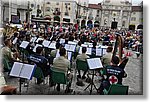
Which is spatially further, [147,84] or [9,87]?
[147,84]

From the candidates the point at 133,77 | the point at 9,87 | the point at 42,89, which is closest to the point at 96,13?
the point at 133,77

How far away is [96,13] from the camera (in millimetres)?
5055

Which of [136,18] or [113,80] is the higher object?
[136,18]

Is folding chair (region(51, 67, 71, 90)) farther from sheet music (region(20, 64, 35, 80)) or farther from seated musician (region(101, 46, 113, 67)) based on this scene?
seated musician (region(101, 46, 113, 67))

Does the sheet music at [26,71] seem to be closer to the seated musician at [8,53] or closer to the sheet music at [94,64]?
the seated musician at [8,53]

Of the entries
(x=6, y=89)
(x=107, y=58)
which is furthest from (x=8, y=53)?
(x=107, y=58)

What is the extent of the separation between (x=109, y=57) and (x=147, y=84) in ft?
3.57

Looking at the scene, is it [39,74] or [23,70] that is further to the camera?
[39,74]

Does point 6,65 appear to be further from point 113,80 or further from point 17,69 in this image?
point 113,80

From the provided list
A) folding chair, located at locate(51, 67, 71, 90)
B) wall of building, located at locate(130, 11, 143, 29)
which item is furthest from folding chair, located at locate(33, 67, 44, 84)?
wall of building, located at locate(130, 11, 143, 29)

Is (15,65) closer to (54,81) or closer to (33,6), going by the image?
(54,81)

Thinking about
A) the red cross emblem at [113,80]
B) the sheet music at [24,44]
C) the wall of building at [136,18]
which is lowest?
the red cross emblem at [113,80]

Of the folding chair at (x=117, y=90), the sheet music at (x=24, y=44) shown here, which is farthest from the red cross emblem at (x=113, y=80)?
the sheet music at (x=24, y=44)

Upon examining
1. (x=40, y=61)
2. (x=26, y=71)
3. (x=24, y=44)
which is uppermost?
(x=24, y=44)
